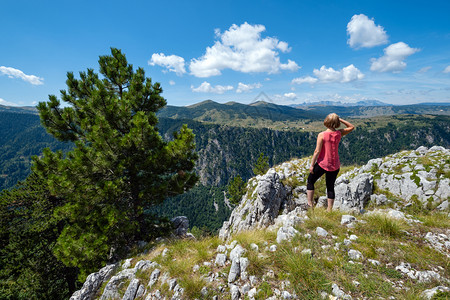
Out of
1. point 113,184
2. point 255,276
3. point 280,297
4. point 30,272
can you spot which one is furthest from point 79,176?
point 30,272

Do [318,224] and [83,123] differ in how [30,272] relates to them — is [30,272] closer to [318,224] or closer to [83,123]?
[83,123]

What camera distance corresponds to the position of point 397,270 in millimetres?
4023

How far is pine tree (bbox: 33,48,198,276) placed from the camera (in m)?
8.04

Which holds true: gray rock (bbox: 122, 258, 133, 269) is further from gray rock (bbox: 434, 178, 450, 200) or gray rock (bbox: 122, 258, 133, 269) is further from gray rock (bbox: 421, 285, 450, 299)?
gray rock (bbox: 434, 178, 450, 200)

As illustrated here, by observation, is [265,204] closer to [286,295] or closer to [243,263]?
[243,263]

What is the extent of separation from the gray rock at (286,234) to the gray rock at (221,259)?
1.69 m

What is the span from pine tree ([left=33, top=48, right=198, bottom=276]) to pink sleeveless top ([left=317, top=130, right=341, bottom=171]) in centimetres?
612

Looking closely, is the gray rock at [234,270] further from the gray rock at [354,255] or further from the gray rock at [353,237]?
the gray rock at [353,237]

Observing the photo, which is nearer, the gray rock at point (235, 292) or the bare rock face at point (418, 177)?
the gray rock at point (235, 292)

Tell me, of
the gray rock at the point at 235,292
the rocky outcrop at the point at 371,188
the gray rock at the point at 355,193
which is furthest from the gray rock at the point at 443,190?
the gray rock at the point at 235,292

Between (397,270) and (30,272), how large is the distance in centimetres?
2258

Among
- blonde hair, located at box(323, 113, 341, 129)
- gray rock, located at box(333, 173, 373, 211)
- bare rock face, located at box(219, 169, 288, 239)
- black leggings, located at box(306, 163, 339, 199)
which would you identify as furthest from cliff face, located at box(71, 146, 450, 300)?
bare rock face, located at box(219, 169, 288, 239)

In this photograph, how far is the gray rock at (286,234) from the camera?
217 inches

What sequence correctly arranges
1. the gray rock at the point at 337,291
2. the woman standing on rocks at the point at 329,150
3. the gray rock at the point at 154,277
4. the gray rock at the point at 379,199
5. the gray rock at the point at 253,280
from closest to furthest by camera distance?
1. the gray rock at the point at 337,291
2. the gray rock at the point at 253,280
3. the gray rock at the point at 154,277
4. the woman standing on rocks at the point at 329,150
5. the gray rock at the point at 379,199
